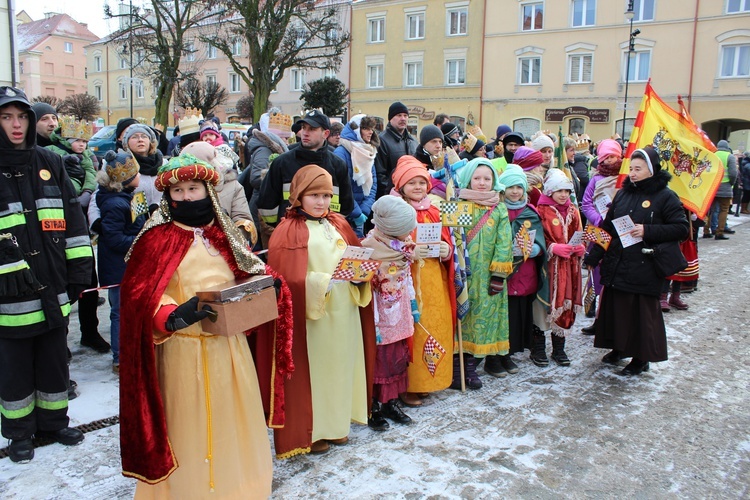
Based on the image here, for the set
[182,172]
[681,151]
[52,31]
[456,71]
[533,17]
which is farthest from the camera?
[52,31]

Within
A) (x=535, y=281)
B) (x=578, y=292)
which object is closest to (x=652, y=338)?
(x=578, y=292)

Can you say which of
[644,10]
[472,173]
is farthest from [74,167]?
[644,10]

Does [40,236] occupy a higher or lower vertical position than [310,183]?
lower

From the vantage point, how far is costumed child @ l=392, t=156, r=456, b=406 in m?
4.39

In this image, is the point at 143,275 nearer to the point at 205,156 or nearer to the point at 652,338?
the point at 205,156

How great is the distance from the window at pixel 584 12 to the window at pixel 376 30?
11.6m

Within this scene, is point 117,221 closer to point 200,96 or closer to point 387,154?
point 387,154

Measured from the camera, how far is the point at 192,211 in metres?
2.85

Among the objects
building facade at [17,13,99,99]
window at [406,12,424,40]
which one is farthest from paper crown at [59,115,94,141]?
building facade at [17,13,99,99]

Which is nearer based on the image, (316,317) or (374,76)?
(316,317)

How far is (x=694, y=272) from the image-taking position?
812cm

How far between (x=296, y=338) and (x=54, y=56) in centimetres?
6883

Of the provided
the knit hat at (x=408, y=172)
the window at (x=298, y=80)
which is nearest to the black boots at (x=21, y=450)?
the knit hat at (x=408, y=172)

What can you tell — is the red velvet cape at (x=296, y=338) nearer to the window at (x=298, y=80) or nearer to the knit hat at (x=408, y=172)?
the knit hat at (x=408, y=172)
